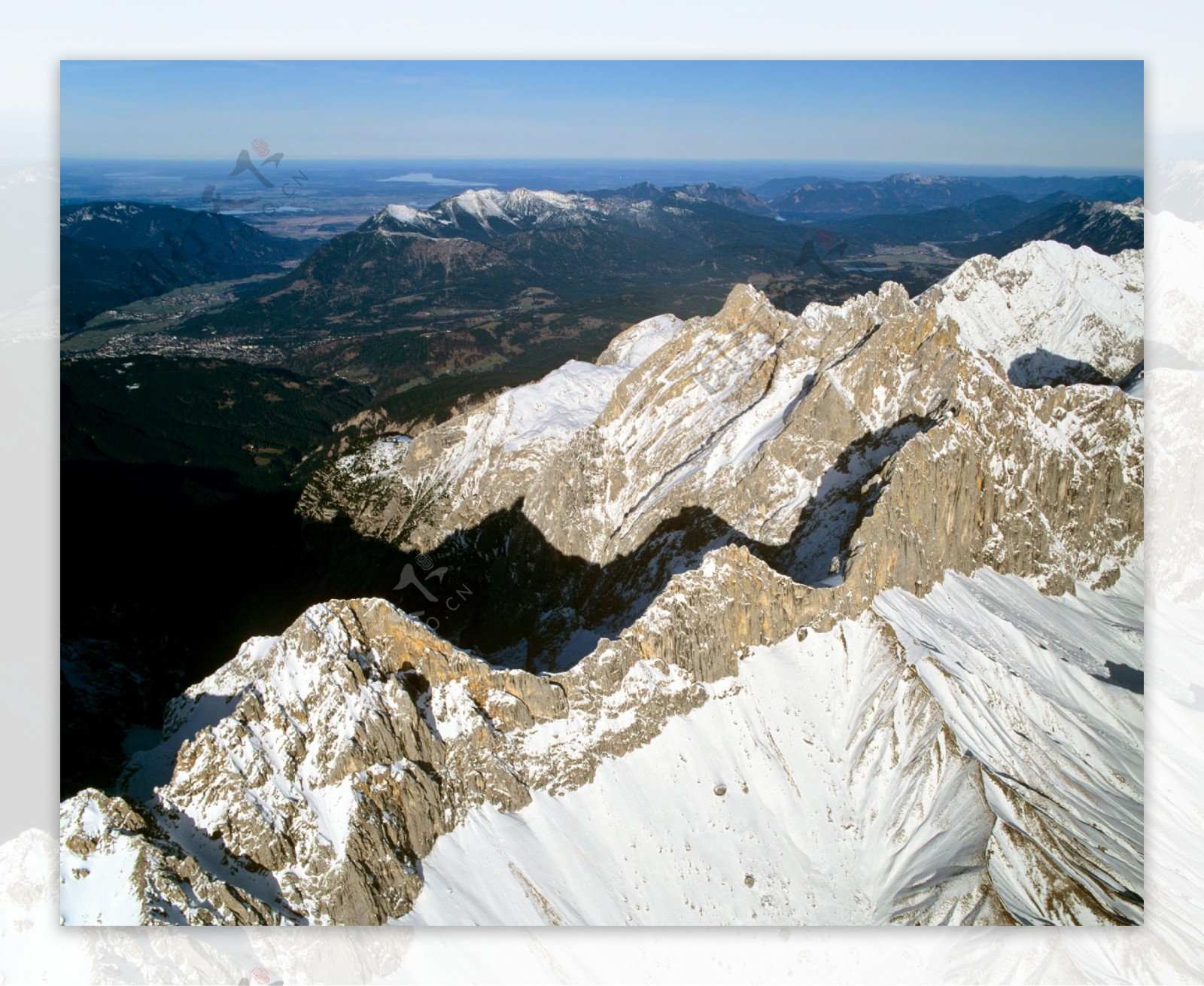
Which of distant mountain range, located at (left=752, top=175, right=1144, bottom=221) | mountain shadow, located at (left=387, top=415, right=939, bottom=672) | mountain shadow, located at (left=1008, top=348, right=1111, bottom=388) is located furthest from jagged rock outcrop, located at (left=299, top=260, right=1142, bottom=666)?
mountain shadow, located at (left=1008, top=348, right=1111, bottom=388)

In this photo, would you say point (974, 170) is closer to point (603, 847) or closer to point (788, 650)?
point (788, 650)

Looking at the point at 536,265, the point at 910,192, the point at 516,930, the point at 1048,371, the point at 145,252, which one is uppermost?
the point at 536,265

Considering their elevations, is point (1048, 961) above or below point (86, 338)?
below

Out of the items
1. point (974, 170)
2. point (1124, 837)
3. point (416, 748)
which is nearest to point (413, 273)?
point (974, 170)

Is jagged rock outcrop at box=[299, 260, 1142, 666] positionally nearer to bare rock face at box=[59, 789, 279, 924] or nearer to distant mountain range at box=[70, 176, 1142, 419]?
distant mountain range at box=[70, 176, 1142, 419]

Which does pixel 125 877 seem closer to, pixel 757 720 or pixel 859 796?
pixel 757 720

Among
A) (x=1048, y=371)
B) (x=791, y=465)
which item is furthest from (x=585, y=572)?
(x=1048, y=371)

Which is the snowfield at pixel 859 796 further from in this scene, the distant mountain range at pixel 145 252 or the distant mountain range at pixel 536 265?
the distant mountain range at pixel 145 252

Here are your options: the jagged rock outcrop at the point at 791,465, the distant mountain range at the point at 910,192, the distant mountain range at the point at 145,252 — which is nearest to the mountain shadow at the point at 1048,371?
the jagged rock outcrop at the point at 791,465
